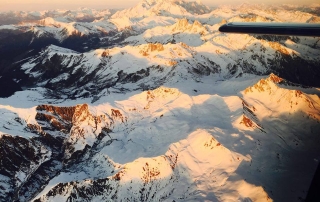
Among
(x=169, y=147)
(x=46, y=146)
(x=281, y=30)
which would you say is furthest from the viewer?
(x=46, y=146)

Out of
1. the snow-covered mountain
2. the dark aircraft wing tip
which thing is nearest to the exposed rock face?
the snow-covered mountain

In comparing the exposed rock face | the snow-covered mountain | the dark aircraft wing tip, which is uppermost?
the dark aircraft wing tip

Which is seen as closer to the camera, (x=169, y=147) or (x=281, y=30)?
(x=281, y=30)

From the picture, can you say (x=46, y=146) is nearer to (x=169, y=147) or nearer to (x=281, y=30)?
(x=169, y=147)

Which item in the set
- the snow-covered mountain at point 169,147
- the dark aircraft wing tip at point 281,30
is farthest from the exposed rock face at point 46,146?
the dark aircraft wing tip at point 281,30

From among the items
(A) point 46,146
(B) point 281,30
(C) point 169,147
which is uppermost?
(B) point 281,30

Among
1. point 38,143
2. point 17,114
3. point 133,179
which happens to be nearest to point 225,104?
point 133,179

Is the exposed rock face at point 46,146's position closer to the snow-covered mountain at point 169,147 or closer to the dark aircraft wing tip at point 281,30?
the snow-covered mountain at point 169,147

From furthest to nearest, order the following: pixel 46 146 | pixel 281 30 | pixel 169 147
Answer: pixel 46 146 → pixel 169 147 → pixel 281 30

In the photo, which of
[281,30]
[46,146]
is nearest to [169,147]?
[46,146]

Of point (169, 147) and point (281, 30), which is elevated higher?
point (281, 30)

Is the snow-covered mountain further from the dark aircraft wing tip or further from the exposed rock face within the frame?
the dark aircraft wing tip

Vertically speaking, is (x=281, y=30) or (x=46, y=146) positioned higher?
(x=281, y=30)
